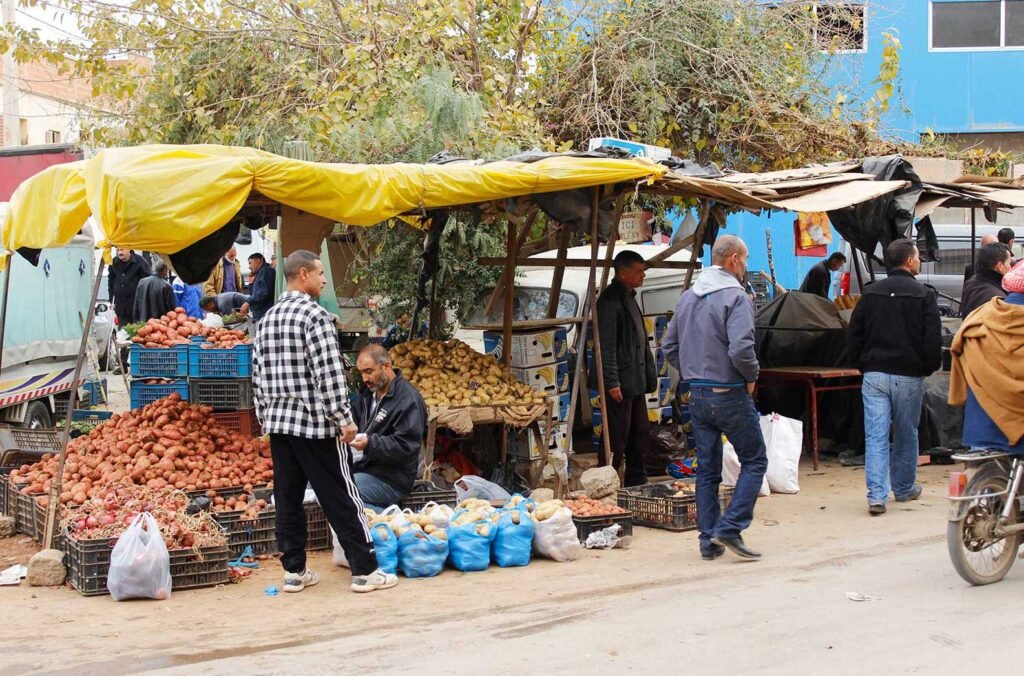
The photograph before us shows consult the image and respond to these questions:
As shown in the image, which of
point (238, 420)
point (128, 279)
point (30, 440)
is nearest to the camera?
point (238, 420)

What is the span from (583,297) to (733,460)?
3.30 metres

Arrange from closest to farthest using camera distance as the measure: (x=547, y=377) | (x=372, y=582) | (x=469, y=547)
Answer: (x=372, y=582), (x=469, y=547), (x=547, y=377)

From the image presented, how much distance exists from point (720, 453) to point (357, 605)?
2.55m

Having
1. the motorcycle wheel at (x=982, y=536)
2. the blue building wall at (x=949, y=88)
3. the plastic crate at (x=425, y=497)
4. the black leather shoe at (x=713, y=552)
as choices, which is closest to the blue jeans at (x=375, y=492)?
the plastic crate at (x=425, y=497)

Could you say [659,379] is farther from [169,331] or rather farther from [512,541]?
[169,331]

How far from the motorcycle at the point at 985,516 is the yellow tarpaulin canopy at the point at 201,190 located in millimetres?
3720

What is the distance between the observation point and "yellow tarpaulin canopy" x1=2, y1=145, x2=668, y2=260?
6879mm

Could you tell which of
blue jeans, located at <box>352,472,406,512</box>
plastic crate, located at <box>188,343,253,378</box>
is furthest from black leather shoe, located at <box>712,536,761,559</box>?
plastic crate, located at <box>188,343,253,378</box>

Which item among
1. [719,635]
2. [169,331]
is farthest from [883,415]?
[169,331]

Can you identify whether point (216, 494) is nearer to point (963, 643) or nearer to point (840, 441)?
point (963, 643)

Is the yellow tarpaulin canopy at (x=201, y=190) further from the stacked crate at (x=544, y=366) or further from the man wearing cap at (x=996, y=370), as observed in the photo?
the man wearing cap at (x=996, y=370)

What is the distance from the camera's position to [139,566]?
6562 mm

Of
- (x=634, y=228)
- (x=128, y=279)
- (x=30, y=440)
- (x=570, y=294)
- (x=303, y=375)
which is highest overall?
(x=634, y=228)

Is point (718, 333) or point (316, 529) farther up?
point (718, 333)
